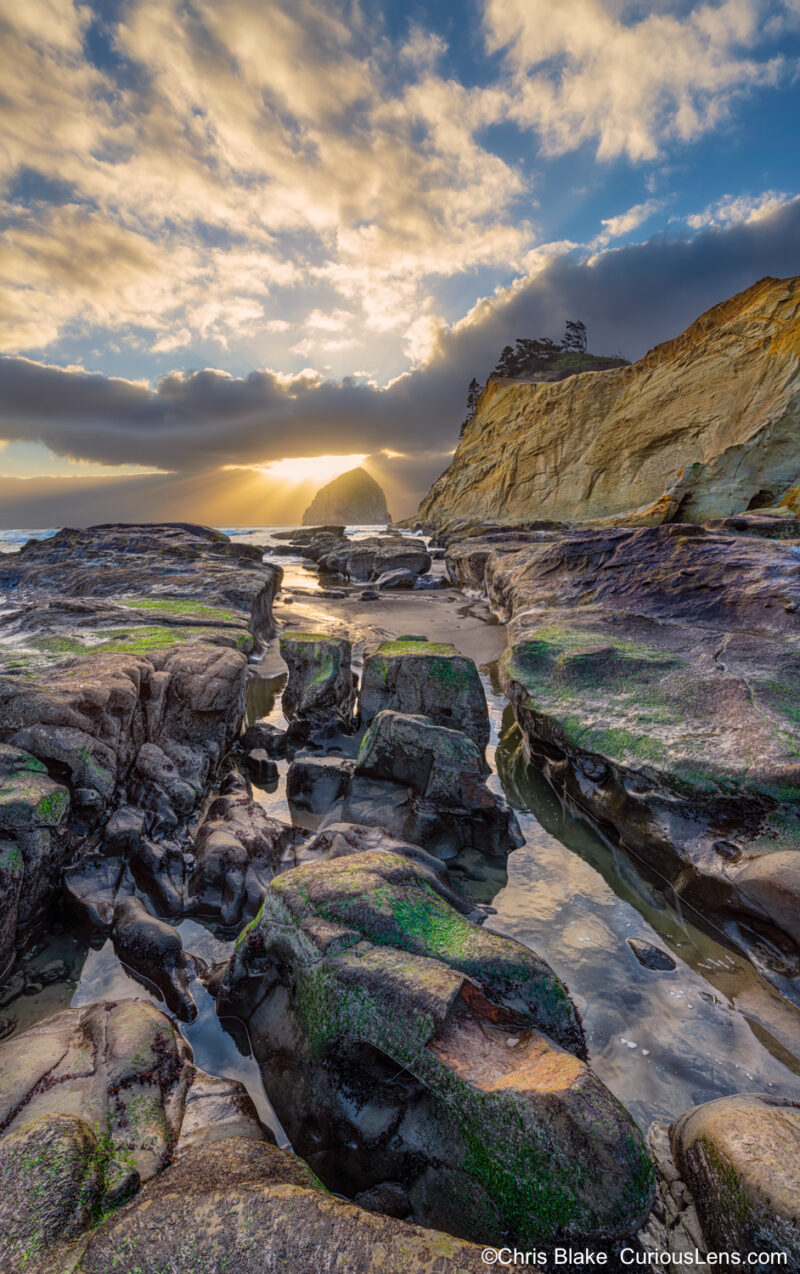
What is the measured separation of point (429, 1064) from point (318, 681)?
5.24 metres

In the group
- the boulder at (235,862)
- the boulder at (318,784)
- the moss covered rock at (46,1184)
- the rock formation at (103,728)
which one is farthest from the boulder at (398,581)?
the moss covered rock at (46,1184)

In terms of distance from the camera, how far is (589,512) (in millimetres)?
31719

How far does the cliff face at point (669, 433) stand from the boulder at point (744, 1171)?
65.5 ft

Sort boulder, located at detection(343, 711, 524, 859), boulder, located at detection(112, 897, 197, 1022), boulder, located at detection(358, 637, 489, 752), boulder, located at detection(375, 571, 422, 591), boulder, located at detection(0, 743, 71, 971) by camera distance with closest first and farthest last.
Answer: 1. boulder, located at detection(112, 897, 197, 1022)
2. boulder, located at detection(0, 743, 71, 971)
3. boulder, located at detection(343, 711, 524, 859)
4. boulder, located at detection(358, 637, 489, 752)
5. boulder, located at detection(375, 571, 422, 591)

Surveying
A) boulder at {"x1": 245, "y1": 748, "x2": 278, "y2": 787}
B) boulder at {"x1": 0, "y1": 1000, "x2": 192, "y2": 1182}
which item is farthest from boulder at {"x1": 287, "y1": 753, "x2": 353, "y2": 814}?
boulder at {"x1": 0, "y1": 1000, "x2": 192, "y2": 1182}

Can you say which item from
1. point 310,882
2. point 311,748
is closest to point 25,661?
point 311,748

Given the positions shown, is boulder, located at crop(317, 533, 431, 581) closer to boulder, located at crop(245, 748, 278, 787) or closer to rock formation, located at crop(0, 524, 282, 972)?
rock formation, located at crop(0, 524, 282, 972)

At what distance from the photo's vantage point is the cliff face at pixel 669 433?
67.0 ft

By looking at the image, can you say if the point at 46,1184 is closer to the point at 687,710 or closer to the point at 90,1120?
the point at 90,1120

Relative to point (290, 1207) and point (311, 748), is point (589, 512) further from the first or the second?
point (290, 1207)

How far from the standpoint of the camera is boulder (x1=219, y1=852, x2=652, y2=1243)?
5.83ft

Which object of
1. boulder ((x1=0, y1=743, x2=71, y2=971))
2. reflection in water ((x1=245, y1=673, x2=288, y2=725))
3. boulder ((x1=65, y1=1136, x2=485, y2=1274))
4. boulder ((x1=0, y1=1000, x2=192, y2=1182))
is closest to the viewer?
boulder ((x1=65, y1=1136, x2=485, y2=1274))

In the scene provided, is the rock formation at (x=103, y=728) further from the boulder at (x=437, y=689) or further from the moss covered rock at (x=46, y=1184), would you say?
the boulder at (x=437, y=689)

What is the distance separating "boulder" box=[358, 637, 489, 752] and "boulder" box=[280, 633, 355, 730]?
0.70 m
